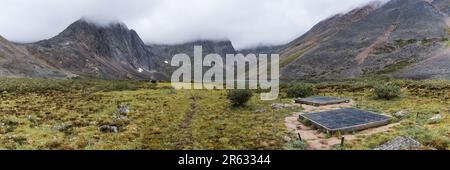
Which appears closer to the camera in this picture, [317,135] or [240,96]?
[317,135]

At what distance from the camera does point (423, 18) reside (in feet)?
632

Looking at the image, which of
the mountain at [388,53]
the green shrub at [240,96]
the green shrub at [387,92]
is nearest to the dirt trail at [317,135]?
the green shrub at [240,96]

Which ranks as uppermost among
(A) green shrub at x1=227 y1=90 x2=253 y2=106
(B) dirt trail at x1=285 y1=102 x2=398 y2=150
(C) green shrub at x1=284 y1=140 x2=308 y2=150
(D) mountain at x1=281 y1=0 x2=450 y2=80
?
(D) mountain at x1=281 y1=0 x2=450 y2=80

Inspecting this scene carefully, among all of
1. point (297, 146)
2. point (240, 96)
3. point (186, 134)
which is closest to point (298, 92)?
point (240, 96)

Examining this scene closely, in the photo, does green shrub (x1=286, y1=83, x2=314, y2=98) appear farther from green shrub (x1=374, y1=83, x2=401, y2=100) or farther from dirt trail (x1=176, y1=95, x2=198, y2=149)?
dirt trail (x1=176, y1=95, x2=198, y2=149)

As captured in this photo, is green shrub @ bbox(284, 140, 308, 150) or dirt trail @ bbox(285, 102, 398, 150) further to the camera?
dirt trail @ bbox(285, 102, 398, 150)

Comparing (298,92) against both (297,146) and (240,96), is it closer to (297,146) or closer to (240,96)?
(240,96)

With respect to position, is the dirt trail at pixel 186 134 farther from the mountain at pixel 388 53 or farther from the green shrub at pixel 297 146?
the mountain at pixel 388 53

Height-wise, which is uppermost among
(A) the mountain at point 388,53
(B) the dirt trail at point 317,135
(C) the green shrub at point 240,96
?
(A) the mountain at point 388,53

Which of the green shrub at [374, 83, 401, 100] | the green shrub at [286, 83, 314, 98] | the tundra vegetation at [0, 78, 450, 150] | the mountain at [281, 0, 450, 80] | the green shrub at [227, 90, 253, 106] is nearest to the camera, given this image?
the tundra vegetation at [0, 78, 450, 150]

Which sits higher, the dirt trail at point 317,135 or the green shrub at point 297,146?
the dirt trail at point 317,135

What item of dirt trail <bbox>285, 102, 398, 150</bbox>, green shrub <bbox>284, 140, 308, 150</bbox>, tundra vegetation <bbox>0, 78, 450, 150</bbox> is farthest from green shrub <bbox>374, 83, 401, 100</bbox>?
green shrub <bbox>284, 140, 308, 150</bbox>
